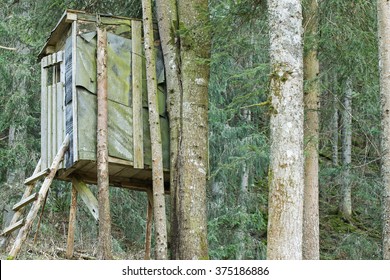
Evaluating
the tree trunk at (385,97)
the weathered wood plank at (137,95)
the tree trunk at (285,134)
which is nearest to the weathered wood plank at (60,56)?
the weathered wood plank at (137,95)

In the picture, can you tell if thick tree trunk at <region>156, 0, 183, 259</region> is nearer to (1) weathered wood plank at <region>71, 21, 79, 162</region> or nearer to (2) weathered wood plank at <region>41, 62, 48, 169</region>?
(1) weathered wood plank at <region>71, 21, 79, 162</region>

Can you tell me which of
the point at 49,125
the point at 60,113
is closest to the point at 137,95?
the point at 60,113

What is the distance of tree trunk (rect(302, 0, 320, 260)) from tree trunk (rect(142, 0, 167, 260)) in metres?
2.35

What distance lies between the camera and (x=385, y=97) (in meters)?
11.0

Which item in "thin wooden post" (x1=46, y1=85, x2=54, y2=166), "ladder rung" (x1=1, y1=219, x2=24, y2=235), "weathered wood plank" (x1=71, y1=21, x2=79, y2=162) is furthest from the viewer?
"thin wooden post" (x1=46, y1=85, x2=54, y2=166)

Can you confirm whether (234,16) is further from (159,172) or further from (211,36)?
(159,172)

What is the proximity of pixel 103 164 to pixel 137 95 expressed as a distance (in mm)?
1506

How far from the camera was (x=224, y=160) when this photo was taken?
18.3 m

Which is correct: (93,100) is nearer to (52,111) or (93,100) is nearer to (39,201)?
(52,111)

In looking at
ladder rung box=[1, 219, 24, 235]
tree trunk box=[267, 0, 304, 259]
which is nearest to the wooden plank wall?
ladder rung box=[1, 219, 24, 235]

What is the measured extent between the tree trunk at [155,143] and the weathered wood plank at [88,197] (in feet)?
4.04

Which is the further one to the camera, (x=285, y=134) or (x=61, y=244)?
(x=61, y=244)

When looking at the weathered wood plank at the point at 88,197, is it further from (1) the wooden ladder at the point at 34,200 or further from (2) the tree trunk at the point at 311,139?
(2) the tree trunk at the point at 311,139

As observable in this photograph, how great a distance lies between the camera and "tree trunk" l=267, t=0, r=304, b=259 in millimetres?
→ 8000
